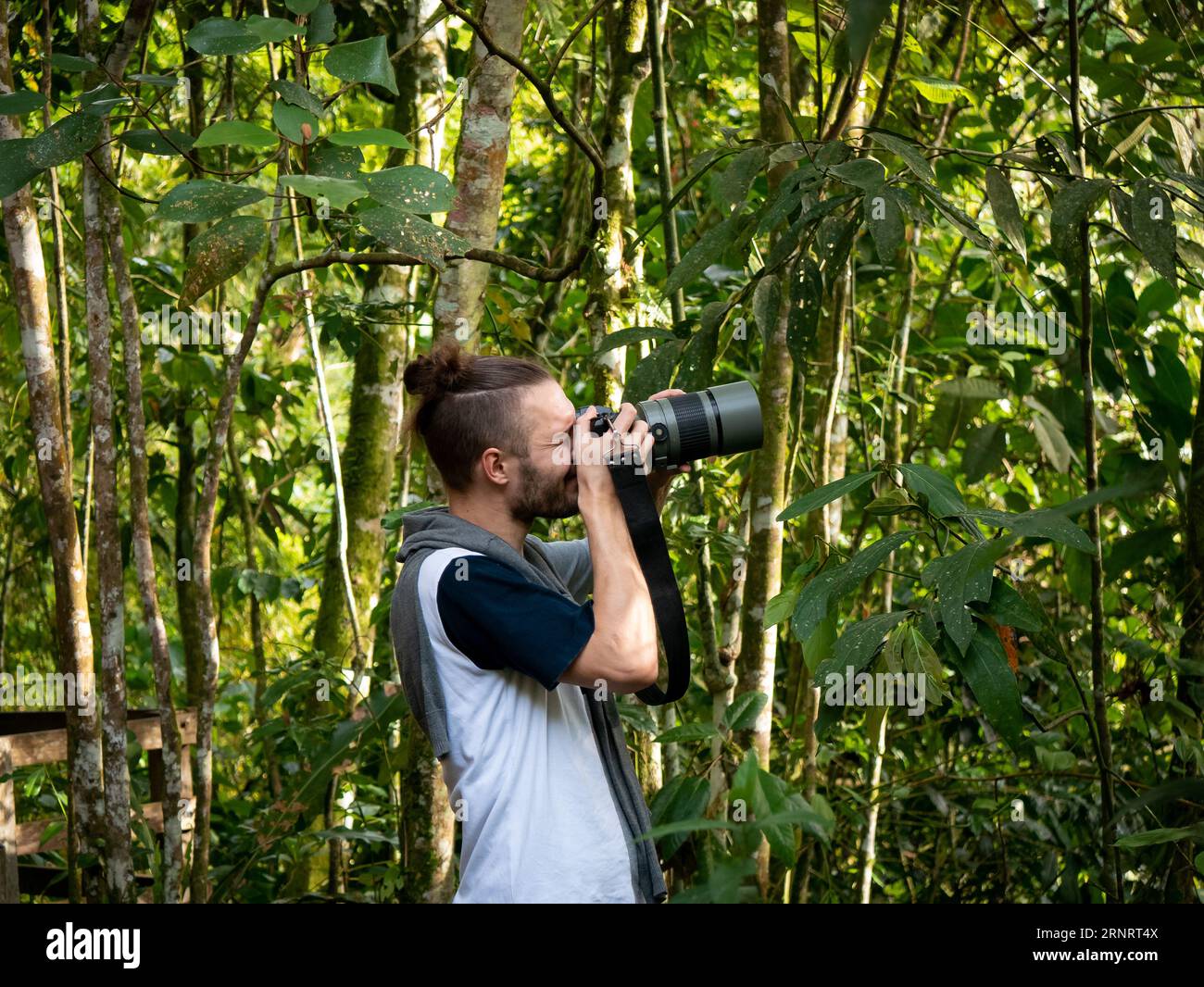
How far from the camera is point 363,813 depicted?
297 cm

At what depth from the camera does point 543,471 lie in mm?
1459

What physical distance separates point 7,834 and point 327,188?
202 centimetres

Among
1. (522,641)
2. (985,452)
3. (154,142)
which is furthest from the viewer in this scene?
(985,452)

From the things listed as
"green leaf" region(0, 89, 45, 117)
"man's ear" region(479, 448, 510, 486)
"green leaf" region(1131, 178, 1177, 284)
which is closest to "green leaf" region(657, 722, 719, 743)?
"man's ear" region(479, 448, 510, 486)

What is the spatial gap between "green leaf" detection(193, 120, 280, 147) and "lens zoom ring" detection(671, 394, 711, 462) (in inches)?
23.5

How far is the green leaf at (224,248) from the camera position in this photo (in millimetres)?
1399

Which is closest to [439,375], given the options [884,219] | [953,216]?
[884,219]

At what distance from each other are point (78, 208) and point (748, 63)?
7.12ft

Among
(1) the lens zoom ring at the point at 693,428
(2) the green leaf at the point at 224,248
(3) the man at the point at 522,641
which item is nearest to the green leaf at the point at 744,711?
(3) the man at the point at 522,641

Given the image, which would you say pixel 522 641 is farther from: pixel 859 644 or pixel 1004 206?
pixel 1004 206

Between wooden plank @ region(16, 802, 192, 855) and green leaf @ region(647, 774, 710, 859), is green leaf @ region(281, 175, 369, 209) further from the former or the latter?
wooden plank @ region(16, 802, 192, 855)

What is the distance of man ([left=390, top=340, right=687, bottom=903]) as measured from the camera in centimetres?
127

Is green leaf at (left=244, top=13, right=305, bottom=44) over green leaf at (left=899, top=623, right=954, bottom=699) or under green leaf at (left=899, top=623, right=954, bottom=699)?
over

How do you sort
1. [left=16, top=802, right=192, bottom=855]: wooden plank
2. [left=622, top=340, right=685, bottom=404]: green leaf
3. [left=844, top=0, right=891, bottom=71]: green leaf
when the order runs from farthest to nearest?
[left=16, top=802, right=192, bottom=855]: wooden plank, [left=622, top=340, right=685, bottom=404]: green leaf, [left=844, top=0, right=891, bottom=71]: green leaf
